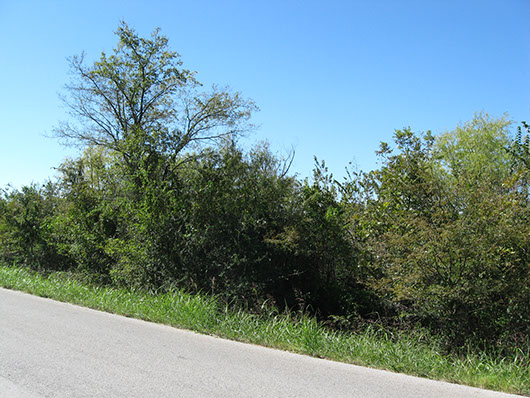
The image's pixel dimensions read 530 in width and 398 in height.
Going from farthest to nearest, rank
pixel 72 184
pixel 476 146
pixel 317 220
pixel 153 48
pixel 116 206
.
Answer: pixel 476 146 → pixel 153 48 → pixel 72 184 → pixel 116 206 → pixel 317 220

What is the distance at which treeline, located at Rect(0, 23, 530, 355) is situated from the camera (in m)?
6.41

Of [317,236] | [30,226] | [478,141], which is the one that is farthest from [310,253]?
[478,141]

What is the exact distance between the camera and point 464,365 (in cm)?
534

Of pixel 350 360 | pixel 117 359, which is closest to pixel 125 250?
pixel 117 359

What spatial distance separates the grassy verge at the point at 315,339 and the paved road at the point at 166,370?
0.29m

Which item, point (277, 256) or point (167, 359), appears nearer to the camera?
point (167, 359)

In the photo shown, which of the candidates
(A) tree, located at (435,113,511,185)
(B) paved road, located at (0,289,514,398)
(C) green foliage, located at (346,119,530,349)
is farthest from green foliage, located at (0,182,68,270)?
(A) tree, located at (435,113,511,185)

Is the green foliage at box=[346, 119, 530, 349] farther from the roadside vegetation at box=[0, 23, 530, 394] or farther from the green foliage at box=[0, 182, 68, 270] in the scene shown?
the green foliage at box=[0, 182, 68, 270]

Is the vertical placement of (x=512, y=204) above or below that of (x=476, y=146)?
below

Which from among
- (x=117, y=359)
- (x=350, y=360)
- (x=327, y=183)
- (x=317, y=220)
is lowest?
(x=117, y=359)

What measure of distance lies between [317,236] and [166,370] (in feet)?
17.9

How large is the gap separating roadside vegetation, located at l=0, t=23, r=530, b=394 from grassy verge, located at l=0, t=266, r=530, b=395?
3cm

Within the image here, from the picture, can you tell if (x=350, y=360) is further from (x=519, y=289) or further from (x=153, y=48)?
(x=153, y=48)

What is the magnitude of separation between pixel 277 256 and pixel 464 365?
17.0 ft
